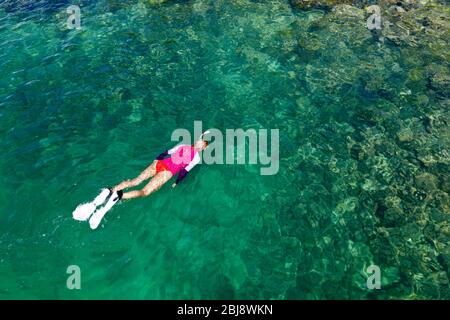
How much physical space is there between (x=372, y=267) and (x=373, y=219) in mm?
1982

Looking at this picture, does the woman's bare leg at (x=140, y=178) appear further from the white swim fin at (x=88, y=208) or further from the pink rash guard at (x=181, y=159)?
the white swim fin at (x=88, y=208)

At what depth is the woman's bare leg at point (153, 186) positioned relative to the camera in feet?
44.0

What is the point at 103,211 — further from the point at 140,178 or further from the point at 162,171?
the point at 162,171

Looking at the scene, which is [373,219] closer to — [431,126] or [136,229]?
[431,126]

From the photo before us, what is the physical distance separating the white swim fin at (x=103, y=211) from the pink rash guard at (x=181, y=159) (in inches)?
87.8

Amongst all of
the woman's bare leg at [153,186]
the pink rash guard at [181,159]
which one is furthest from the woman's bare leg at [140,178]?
the pink rash guard at [181,159]

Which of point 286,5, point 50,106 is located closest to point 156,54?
point 50,106

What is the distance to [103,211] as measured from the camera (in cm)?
1251

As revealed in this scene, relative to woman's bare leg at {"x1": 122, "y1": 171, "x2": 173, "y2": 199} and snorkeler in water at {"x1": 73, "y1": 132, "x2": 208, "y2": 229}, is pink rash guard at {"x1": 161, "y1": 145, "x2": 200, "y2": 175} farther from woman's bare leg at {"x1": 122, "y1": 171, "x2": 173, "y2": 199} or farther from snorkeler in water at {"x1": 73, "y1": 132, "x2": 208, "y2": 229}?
woman's bare leg at {"x1": 122, "y1": 171, "x2": 173, "y2": 199}

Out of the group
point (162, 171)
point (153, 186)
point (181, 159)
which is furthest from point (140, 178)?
point (181, 159)

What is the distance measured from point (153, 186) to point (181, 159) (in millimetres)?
1476

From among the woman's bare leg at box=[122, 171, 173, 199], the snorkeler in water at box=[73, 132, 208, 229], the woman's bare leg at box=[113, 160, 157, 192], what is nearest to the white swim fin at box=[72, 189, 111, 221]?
the snorkeler in water at box=[73, 132, 208, 229]

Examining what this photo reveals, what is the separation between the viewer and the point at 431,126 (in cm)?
1695

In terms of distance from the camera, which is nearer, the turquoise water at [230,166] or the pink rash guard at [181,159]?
the turquoise water at [230,166]
